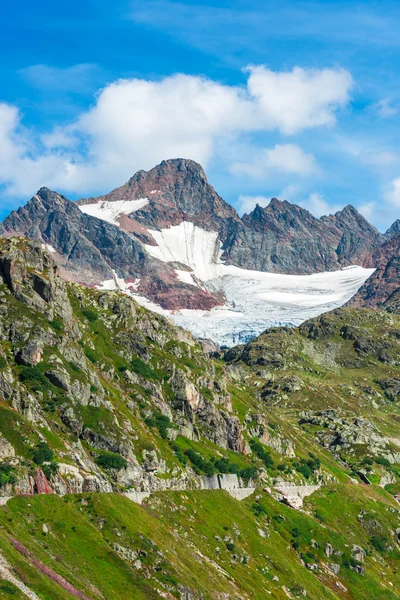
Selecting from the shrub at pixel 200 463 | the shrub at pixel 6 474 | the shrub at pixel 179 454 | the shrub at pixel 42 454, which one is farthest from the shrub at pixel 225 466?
the shrub at pixel 6 474

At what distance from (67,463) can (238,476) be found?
67002 millimetres

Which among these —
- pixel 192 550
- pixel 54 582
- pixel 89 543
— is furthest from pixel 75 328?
pixel 54 582

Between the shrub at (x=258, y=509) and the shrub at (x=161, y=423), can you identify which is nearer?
the shrub at (x=258, y=509)

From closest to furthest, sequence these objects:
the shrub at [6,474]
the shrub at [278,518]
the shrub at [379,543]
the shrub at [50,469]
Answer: the shrub at [6,474] → the shrub at [50,469] → the shrub at [278,518] → the shrub at [379,543]

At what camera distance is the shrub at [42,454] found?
392ft

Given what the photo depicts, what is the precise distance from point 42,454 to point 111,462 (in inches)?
930

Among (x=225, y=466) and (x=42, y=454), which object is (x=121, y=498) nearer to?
(x=42, y=454)

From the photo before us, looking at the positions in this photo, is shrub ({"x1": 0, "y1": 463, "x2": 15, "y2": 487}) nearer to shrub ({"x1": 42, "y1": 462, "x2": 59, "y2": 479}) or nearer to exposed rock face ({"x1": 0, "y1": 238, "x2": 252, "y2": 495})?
exposed rock face ({"x1": 0, "y1": 238, "x2": 252, "y2": 495})

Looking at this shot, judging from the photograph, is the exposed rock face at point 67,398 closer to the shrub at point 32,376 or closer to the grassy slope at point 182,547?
the shrub at point 32,376

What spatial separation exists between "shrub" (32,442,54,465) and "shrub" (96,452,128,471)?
18.8m

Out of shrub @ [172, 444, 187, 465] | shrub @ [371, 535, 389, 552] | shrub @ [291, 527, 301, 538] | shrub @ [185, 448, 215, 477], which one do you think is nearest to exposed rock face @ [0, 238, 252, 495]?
shrub @ [172, 444, 187, 465]

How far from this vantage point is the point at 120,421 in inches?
6353

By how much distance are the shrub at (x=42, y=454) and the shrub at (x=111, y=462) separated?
18802 mm

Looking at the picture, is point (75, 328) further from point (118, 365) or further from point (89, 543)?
point (89, 543)
